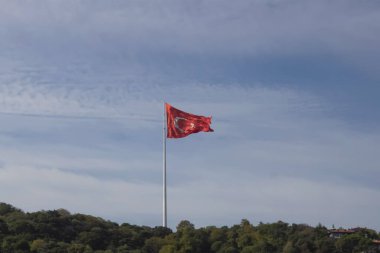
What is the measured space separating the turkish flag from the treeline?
13121 millimetres

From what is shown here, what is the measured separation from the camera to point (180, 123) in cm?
6006

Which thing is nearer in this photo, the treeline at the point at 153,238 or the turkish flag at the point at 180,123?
the turkish flag at the point at 180,123

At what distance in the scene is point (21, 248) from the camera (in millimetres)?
63875

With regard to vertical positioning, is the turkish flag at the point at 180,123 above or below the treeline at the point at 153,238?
above

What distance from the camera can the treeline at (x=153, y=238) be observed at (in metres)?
65.0

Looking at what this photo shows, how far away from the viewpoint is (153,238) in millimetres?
70000

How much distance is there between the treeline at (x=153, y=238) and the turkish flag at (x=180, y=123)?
13121 millimetres

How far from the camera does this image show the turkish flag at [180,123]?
5893 centimetres

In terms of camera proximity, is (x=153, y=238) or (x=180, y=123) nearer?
(x=180, y=123)

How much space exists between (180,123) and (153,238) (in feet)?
53.5

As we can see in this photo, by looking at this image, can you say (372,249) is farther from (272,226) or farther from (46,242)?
(46,242)

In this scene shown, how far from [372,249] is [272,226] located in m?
11.9

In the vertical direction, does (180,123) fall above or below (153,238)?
above

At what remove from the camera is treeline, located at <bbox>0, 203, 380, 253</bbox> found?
65000 millimetres
